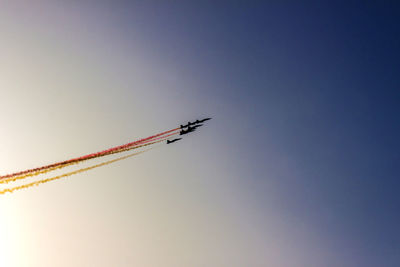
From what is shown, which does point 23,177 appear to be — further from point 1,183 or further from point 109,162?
point 109,162

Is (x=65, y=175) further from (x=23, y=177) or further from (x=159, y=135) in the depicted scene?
(x=159, y=135)

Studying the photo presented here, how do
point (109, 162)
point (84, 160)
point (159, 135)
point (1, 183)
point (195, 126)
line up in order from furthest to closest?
1. point (195, 126)
2. point (159, 135)
3. point (109, 162)
4. point (84, 160)
5. point (1, 183)

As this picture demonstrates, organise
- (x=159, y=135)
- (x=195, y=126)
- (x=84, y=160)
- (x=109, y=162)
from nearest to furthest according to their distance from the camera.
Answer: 1. (x=84, y=160)
2. (x=109, y=162)
3. (x=159, y=135)
4. (x=195, y=126)

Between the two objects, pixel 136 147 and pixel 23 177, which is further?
pixel 136 147

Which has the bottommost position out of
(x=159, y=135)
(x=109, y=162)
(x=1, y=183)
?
(x=1, y=183)

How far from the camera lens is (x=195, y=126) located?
57031mm

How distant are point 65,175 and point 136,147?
11386 mm

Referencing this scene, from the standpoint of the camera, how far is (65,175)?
46.3 metres

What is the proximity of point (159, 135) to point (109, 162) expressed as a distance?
9527 mm

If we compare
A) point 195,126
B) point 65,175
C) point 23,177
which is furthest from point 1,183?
point 195,126

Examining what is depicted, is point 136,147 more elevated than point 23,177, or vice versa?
point 136,147

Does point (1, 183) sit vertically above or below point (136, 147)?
below

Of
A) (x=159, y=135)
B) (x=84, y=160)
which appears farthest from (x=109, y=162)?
(x=159, y=135)

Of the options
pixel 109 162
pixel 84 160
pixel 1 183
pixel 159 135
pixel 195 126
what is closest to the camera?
pixel 1 183
